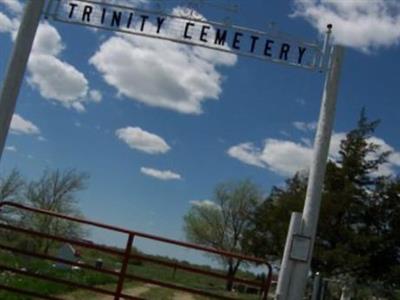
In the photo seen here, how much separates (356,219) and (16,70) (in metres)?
36.8

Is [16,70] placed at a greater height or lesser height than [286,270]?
greater

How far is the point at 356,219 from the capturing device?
45.3m

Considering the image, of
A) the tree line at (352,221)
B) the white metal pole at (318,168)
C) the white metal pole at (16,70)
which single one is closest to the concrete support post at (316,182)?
the white metal pole at (318,168)

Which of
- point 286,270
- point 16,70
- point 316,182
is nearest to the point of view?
point 286,270

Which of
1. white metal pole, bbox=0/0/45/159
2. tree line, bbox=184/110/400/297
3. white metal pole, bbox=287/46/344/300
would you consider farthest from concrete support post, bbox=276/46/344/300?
tree line, bbox=184/110/400/297

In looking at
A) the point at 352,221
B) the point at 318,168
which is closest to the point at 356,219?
the point at 352,221

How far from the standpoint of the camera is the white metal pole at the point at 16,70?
37.1ft

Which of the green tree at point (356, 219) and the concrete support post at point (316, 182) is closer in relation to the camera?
the concrete support post at point (316, 182)

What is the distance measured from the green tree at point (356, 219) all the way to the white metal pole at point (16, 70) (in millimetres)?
33534

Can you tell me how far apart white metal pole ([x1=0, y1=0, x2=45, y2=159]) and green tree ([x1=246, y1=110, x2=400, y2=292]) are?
33.5 meters

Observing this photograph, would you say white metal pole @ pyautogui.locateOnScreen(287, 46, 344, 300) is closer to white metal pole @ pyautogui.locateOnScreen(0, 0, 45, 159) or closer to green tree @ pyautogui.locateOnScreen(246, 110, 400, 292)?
white metal pole @ pyautogui.locateOnScreen(0, 0, 45, 159)

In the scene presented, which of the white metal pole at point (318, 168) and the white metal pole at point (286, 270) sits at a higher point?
the white metal pole at point (318, 168)

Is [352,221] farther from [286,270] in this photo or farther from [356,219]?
[286,270]

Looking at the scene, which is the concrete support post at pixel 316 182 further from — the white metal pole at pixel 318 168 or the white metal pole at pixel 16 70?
the white metal pole at pixel 16 70
